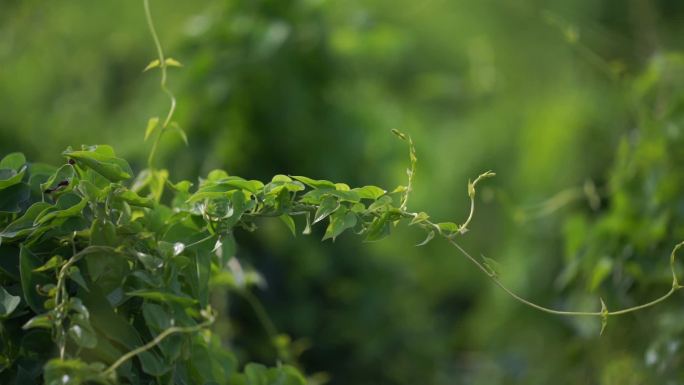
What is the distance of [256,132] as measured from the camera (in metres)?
2.51

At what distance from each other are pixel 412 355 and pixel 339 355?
0.60ft

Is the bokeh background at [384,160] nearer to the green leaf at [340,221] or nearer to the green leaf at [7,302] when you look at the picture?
the green leaf at [340,221]

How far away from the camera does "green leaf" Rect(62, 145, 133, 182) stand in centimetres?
93

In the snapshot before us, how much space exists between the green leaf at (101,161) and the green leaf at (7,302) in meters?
0.14

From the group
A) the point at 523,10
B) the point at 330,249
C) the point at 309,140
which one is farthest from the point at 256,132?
the point at 523,10

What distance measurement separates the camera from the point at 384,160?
2.62 metres

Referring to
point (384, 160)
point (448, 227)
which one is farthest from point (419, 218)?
point (384, 160)

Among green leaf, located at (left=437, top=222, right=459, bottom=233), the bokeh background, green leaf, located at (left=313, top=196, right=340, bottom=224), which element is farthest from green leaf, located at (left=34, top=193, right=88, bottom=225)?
the bokeh background

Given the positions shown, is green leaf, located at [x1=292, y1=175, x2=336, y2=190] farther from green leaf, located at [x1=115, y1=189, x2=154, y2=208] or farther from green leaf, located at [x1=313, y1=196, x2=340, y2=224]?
green leaf, located at [x1=115, y1=189, x2=154, y2=208]

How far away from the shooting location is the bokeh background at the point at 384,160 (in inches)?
70.5

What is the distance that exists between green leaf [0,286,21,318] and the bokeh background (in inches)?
38.2

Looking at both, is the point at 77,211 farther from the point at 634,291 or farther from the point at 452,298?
the point at 452,298

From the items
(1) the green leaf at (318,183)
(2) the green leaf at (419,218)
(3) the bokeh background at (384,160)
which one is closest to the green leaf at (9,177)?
(1) the green leaf at (318,183)

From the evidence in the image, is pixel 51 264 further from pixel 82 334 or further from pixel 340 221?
pixel 340 221
